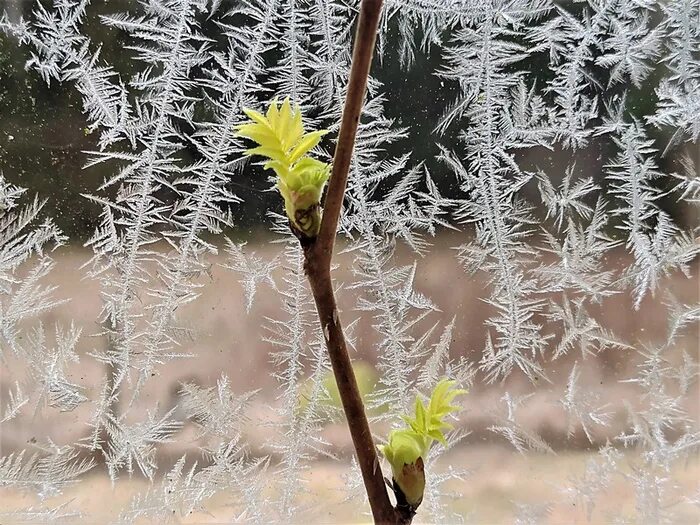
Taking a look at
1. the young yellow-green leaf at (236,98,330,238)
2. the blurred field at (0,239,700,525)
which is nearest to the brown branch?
the young yellow-green leaf at (236,98,330,238)

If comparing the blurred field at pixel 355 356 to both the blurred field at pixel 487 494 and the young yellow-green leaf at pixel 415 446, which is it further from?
the young yellow-green leaf at pixel 415 446

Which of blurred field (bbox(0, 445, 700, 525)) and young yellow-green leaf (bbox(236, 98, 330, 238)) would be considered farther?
blurred field (bbox(0, 445, 700, 525))

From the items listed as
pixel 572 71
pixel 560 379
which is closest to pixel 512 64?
pixel 572 71

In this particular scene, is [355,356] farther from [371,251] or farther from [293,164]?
[293,164]

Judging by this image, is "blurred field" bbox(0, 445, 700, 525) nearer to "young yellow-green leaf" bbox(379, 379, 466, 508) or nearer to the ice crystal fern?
the ice crystal fern

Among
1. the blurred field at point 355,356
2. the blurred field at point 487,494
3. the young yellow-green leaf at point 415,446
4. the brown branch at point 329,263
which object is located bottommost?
the blurred field at point 487,494

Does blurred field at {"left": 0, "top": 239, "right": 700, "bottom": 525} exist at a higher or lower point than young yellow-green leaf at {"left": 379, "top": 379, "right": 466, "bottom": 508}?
lower

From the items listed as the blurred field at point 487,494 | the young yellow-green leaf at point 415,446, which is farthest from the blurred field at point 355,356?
the young yellow-green leaf at point 415,446
